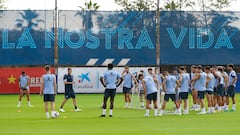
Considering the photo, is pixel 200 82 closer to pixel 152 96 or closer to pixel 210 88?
pixel 210 88

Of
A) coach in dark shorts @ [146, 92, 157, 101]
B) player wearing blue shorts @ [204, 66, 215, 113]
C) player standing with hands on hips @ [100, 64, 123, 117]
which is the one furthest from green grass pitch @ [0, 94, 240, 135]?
player wearing blue shorts @ [204, 66, 215, 113]

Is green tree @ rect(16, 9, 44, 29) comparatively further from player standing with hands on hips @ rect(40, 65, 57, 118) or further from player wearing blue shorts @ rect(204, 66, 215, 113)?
player standing with hands on hips @ rect(40, 65, 57, 118)

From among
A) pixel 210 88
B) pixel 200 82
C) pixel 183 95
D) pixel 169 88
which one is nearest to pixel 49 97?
pixel 169 88

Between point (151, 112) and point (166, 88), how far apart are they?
2085 millimetres

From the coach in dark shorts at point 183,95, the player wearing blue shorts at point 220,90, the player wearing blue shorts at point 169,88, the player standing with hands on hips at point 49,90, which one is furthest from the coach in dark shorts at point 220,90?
the player standing with hands on hips at point 49,90

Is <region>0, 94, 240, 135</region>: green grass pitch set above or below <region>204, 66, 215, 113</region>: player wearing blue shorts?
below

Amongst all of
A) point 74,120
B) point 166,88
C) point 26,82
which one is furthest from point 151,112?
point 26,82

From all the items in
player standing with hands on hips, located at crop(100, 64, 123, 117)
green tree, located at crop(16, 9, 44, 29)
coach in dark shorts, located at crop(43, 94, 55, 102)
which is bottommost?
coach in dark shorts, located at crop(43, 94, 55, 102)

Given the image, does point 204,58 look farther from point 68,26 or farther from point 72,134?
point 72,134

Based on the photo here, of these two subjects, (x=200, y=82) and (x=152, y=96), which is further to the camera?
(x=200, y=82)

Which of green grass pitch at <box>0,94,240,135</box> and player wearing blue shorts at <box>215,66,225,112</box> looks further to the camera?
player wearing blue shorts at <box>215,66,225,112</box>

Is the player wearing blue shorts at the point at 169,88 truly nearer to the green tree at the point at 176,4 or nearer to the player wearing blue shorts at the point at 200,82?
the player wearing blue shorts at the point at 200,82

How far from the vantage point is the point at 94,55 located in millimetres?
53500

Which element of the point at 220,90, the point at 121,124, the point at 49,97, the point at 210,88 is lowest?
the point at 121,124
